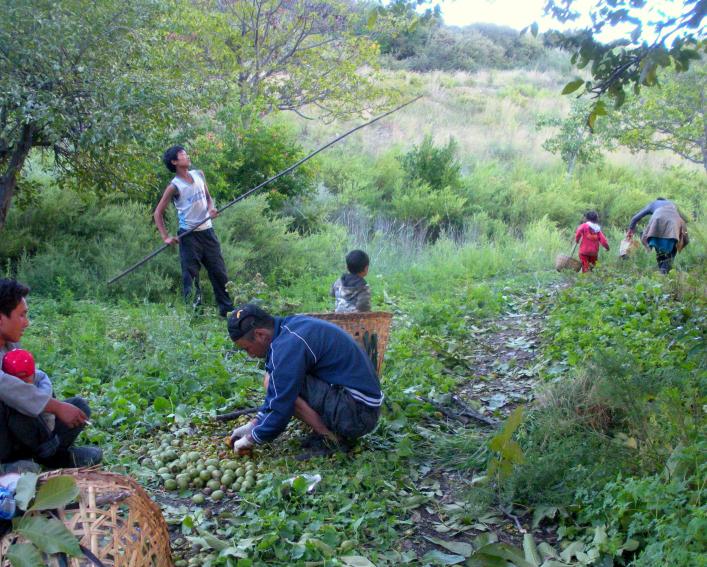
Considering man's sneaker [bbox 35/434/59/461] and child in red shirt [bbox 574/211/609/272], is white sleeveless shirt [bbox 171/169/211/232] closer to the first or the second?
man's sneaker [bbox 35/434/59/461]

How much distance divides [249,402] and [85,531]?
2.57 metres

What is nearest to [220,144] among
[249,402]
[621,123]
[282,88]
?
[282,88]

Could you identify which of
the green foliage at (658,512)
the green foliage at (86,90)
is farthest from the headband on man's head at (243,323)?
the green foliage at (86,90)

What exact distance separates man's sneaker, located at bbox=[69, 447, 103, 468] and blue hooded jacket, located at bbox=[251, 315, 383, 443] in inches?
34.8

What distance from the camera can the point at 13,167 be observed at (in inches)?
325

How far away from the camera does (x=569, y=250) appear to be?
1373cm

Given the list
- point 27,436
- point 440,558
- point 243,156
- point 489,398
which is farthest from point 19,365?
point 243,156

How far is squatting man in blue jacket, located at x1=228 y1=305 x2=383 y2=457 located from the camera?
395 cm

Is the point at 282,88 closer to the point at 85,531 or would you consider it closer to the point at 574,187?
the point at 574,187

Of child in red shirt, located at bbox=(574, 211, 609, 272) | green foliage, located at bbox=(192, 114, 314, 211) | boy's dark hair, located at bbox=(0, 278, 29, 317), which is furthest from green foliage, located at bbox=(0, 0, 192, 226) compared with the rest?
child in red shirt, located at bbox=(574, 211, 609, 272)

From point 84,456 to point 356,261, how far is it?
2610mm

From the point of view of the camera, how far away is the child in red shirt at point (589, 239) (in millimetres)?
10281

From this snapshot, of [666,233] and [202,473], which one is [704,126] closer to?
[666,233]

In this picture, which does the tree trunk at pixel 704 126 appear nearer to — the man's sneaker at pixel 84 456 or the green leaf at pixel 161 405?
the green leaf at pixel 161 405
